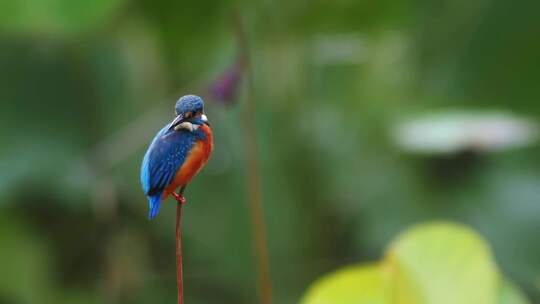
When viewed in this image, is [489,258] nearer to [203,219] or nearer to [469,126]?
[469,126]

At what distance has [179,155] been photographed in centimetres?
17

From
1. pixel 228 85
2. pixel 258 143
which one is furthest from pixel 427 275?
pixel 258 143

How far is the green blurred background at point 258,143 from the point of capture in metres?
0.74

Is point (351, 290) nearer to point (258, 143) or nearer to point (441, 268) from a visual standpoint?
point (441, 268)

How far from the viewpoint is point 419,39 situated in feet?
2.90

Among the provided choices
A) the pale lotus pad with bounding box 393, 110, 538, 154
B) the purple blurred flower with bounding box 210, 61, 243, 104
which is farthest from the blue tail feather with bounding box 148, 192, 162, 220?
the pale lotus pad with bounding box 393, 110, 538, 154

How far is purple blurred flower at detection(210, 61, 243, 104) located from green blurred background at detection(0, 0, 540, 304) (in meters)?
0.38

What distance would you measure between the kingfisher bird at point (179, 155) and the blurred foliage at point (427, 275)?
19 cm

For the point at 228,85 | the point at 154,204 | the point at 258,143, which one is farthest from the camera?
the point at 258,143

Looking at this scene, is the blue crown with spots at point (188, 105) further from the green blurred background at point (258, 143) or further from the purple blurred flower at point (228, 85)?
the green blurred background at point (258, 143)

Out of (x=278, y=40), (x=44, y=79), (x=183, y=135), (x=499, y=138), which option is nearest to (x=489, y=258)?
(x=183, y=135)

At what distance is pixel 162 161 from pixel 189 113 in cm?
1

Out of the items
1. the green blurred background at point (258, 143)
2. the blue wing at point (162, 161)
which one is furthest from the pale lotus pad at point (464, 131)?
the blue wing at point (162, 161)

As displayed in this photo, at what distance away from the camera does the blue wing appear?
0.17 m
